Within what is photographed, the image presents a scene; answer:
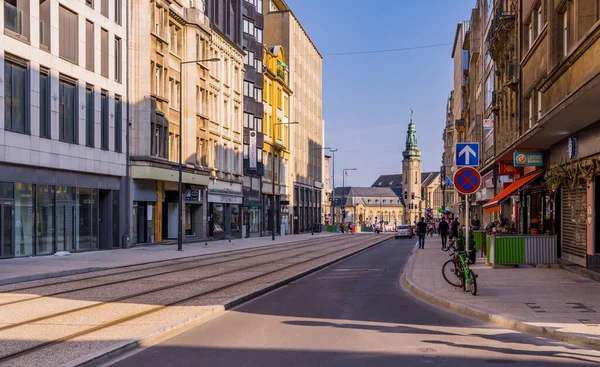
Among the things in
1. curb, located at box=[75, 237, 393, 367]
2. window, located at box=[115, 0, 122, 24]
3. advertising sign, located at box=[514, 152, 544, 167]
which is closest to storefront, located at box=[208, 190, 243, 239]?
window, located at box=[115, 0, 122, 24]

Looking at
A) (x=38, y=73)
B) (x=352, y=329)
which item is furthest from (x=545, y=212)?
(x=38, y=73)

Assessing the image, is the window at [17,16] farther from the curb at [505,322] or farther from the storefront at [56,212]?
the curb at [505,322]

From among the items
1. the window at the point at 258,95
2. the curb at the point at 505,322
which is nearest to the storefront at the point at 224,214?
the window at the point at 258,95

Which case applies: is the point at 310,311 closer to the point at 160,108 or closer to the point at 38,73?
the point at 38,73

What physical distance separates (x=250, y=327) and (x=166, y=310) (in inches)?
91.8

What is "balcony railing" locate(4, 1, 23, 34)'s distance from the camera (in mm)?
27250

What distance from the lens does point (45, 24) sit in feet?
98.8

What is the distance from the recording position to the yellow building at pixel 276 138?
73.1 m

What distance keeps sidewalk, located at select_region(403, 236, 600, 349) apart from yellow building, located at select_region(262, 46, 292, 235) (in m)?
51.4

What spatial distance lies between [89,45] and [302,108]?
5853 cm

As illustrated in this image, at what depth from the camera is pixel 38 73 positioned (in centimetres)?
2914

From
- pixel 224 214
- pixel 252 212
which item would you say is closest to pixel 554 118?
pixel 224 214

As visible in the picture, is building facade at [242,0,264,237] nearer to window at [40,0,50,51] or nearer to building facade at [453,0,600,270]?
building facade at [453,0,600,270]

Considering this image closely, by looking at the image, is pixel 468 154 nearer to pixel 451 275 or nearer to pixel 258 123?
pixel 451 275
